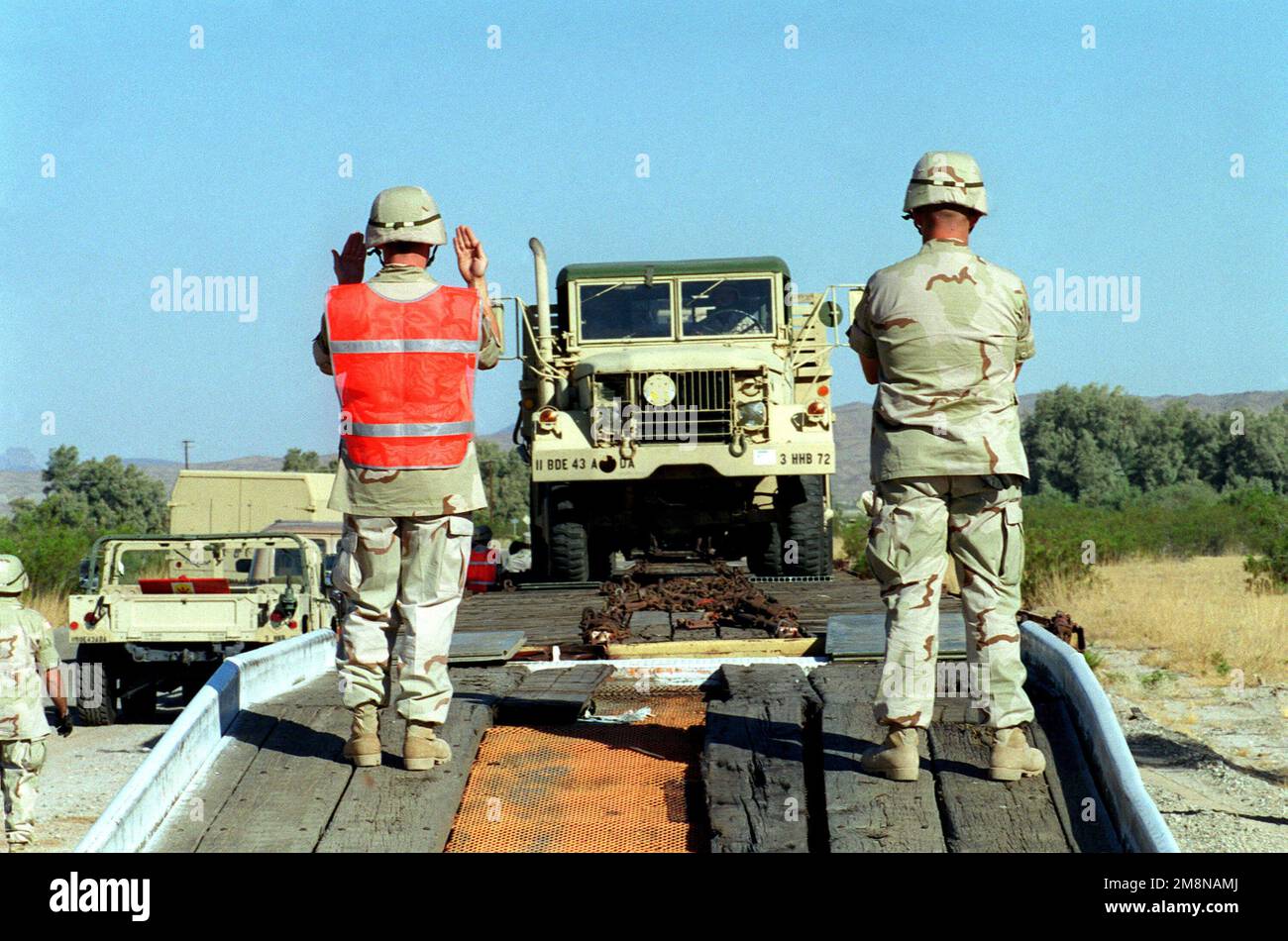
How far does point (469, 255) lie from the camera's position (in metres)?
5.03

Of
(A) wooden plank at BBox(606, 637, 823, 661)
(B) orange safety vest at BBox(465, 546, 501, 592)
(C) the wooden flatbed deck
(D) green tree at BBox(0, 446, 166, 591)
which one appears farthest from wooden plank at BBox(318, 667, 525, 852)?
(D) green tree at BBox(0, 446, 166, 591)

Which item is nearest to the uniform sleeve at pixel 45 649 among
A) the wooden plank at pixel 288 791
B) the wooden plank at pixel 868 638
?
the wooden plank at pixel 288 791

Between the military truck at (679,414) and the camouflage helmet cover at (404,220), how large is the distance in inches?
355

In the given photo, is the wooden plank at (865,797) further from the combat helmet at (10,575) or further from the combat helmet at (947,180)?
the combat helmet at (10,575)

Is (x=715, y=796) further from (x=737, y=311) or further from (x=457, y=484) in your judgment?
(x=737, y=311)

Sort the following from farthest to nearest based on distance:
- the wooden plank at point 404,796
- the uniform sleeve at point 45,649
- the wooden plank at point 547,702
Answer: the uniform sleeve at point 45,649 < the wooden plank at point 547,702 < the wooden plank at point 404,796

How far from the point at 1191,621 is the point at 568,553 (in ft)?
19.2

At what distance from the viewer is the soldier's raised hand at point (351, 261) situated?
498cm

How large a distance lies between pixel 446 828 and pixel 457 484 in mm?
1034

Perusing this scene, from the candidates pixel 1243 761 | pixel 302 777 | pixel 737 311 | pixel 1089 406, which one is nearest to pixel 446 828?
pixel 302 777

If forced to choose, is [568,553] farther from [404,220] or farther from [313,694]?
[404,220]

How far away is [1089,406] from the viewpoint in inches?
2127

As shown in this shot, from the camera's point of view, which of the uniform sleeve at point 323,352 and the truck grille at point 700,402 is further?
the truck grille at point 700,402
